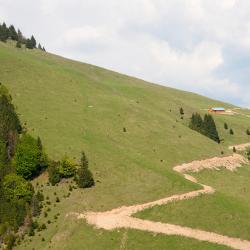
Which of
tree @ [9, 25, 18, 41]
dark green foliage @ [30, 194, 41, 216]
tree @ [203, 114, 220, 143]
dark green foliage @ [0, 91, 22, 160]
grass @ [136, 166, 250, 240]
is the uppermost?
tree @ [9, 25, 18, 41]

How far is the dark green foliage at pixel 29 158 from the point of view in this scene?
76.3 meters

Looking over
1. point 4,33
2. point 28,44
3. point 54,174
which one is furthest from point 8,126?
point 4,33

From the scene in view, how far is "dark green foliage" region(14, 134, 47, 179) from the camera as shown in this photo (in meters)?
76.3

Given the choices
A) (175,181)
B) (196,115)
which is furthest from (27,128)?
(196,115)

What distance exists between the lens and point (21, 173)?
76.1m

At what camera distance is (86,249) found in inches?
2313

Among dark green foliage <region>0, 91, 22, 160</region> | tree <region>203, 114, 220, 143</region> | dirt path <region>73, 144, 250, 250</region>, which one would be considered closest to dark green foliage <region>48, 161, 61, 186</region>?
dark green foliage <region>0, 91, 22, 160</region>

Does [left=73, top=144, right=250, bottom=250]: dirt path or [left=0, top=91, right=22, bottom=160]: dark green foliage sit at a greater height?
[left=0, top=91, right=22, bottom=160]: dark green foliage

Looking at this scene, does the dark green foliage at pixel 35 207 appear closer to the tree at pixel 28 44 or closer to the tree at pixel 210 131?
the tree at pixel 210 131

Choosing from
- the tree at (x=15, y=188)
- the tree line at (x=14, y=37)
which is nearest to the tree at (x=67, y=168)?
the tree at (x=15, y=188)

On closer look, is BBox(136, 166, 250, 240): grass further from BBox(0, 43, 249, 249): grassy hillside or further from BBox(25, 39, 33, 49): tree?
BBox(25, 39, 33, 49): tree

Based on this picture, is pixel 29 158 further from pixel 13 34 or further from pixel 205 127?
pixel 13 34

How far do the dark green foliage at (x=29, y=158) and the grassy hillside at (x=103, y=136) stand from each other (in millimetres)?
2579

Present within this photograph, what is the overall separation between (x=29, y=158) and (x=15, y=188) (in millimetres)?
8048
